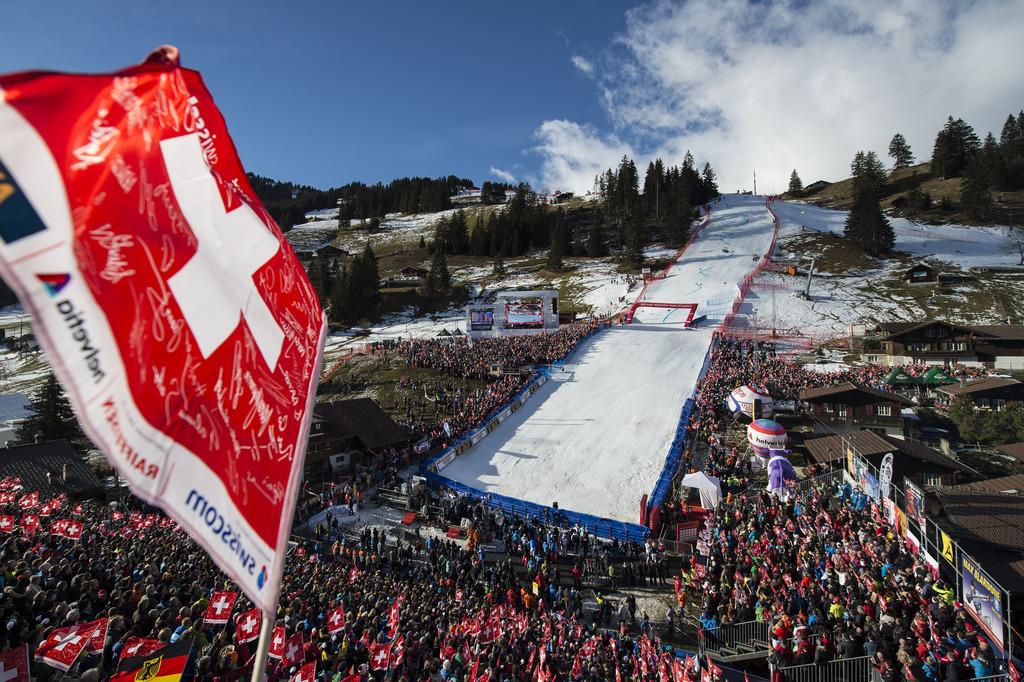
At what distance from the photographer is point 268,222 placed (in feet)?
13.2

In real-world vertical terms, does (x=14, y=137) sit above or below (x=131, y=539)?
above

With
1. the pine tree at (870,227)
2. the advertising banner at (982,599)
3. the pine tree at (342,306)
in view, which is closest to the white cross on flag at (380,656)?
the advertising banner at (982,599)

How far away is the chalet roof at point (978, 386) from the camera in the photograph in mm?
27547

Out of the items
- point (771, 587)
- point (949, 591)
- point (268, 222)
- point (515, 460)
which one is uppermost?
point (268, 222)

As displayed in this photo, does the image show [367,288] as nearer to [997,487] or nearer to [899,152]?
[997,487]

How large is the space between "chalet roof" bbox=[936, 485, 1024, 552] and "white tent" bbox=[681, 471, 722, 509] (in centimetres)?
615

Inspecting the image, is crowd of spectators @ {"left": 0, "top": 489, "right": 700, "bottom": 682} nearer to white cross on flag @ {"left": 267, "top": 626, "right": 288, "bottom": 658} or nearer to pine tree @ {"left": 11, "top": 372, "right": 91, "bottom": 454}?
white cross on flag @ {"left": 267, "top": 626, "right": 288, "bottom": 658}

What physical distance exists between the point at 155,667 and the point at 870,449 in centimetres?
2041

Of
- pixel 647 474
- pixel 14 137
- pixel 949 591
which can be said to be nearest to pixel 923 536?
pixel 949 591

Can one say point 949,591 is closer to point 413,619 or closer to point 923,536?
point 923,536

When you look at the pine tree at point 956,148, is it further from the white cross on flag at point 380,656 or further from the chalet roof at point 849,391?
the white cross on flag at point 380,656

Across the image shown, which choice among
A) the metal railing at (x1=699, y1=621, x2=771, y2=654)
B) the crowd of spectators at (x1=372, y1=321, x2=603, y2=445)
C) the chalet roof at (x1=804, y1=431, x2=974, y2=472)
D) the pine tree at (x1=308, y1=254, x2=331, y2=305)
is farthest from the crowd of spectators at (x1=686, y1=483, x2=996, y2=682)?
the pine tree at (x1=308, y1=254, x2=331, y2=305)

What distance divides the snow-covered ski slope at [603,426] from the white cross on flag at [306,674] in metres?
14.6

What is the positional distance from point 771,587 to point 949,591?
3.03m
